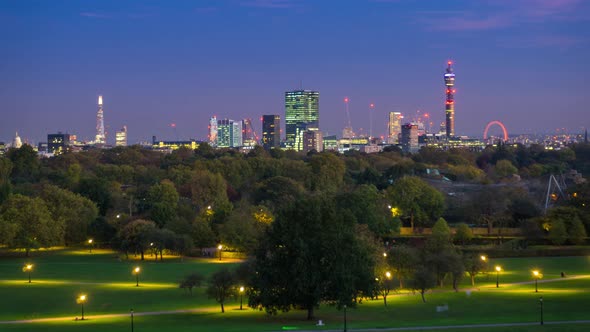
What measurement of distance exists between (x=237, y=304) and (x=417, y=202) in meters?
51.7

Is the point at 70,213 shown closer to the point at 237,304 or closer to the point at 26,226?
the point at 26,226

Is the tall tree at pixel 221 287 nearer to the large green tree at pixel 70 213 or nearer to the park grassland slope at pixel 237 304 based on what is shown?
the park grassland slope at pixel 237 304

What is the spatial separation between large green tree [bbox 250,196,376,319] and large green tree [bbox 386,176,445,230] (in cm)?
5340

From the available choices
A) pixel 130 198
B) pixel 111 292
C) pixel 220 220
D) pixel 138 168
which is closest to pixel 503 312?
pixel 111 292

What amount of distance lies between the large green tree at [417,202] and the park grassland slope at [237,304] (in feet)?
86.9

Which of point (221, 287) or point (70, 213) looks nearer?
point (221, 287)

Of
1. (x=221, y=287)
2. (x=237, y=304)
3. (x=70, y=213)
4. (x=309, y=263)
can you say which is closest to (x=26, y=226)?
(x=70, y=213)

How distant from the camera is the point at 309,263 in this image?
48156 mm

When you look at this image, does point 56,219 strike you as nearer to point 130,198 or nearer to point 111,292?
point 130,198

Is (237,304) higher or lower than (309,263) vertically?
lower

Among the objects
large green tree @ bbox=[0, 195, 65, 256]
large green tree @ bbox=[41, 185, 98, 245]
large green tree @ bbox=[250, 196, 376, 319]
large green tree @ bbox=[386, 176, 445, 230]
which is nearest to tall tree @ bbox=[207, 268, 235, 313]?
large green tree @ bbox=[250, 196, 376, 319]

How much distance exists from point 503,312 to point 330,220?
1001 centimetres

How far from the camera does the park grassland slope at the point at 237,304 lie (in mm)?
45188

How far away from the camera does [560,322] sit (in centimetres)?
4278
